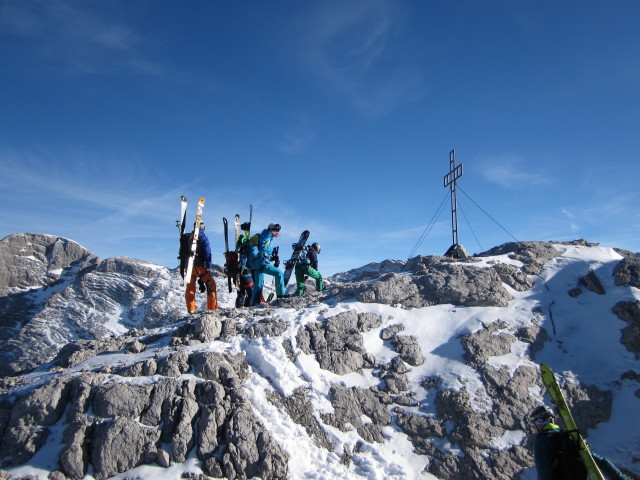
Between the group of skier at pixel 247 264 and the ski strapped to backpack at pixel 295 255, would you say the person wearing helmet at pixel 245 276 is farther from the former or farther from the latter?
the ski strapped to backpack at pixel 295 255

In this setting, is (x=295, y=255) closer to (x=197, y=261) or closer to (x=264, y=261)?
(x=264, y=261)

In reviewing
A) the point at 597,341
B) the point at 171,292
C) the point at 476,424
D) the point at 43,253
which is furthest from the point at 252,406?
the point at 43,253

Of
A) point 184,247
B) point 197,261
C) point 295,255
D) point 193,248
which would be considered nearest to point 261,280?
point 295,255

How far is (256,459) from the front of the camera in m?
7.39

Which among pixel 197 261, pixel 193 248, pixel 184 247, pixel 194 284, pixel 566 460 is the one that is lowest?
pixel 566 460

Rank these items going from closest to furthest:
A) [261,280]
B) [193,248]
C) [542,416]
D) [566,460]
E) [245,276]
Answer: [566,460], [542,416], [193,248], [261,280], [245,276]

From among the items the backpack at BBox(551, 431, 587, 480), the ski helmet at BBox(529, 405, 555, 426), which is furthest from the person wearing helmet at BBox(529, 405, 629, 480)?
the ski helmet at BBox(529, 405, 555, 426)

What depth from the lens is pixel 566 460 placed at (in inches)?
201

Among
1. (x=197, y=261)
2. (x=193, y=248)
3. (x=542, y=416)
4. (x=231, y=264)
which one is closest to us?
(x=542, y=416)

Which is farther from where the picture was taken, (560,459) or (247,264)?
(247,264)

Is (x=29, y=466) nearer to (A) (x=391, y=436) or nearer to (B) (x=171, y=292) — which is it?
(A) (x=391, y=436)

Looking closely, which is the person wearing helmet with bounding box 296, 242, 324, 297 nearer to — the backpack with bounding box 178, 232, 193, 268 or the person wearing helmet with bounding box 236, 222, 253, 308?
the person wearing helmet with bounding box 236, 222, 253, 308

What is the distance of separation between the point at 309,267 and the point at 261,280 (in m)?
1.70

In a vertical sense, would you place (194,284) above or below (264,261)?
below
